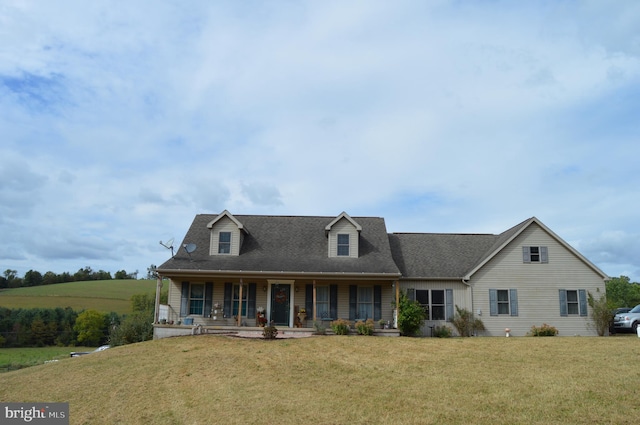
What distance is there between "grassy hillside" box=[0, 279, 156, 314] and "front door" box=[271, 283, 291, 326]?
5129 cm

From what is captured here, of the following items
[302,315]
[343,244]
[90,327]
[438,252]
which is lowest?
[90,327]

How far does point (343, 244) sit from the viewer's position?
1048 inches

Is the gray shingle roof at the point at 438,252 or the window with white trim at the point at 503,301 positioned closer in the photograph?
the window with white trim at the point at 503,301

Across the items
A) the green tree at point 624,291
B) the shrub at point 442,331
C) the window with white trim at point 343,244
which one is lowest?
the shrub at point 442,331

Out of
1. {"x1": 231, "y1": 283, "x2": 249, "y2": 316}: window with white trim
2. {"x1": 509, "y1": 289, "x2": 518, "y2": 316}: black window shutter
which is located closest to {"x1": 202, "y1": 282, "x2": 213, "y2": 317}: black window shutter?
{"x1": 231, "y1": 283, "x2": 249, "y2": 316}: window with white trim

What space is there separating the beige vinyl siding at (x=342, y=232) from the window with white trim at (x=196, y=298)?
22.4ft

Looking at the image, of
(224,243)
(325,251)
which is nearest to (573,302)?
(325,251)

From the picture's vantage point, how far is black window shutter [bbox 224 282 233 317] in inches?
1009

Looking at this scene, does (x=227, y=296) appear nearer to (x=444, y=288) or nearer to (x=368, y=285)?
(x=368, y=285)

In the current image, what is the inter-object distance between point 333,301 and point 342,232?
358cm

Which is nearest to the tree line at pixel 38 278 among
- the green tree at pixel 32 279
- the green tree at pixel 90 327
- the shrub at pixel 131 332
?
the green tree at pixel 32 279

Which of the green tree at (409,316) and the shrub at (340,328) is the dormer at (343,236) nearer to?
the green tree at (409,316)

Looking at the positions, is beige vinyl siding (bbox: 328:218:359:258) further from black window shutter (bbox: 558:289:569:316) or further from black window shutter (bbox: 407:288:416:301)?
black window shutter (bbox: 558:289:569:316)

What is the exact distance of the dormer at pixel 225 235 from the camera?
26.5 meters
